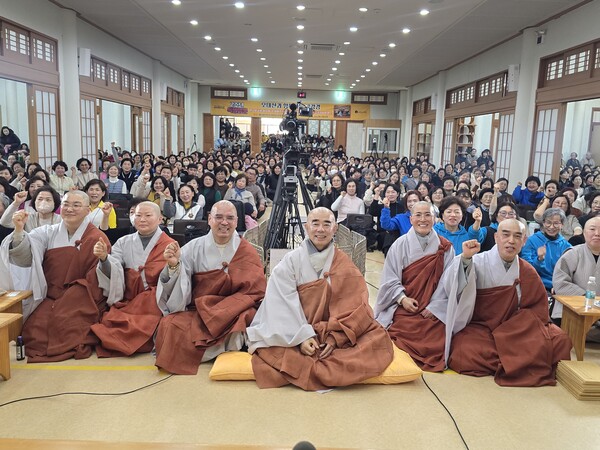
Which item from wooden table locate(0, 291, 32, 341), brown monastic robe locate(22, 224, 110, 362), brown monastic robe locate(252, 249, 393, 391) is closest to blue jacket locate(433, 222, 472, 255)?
brown monastic robe locate(252, 249, 393, 391)

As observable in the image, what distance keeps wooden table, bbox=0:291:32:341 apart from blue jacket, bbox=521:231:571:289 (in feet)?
15.1

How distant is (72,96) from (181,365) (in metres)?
8.70

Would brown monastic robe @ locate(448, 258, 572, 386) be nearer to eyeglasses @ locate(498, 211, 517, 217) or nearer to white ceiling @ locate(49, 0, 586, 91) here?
eyeglasses @ locate(498, 211, 517, 217)

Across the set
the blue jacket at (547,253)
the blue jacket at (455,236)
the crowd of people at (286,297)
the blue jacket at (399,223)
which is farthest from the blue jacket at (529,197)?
the crowd of people at (286,297)

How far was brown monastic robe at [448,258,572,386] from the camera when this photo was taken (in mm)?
3637

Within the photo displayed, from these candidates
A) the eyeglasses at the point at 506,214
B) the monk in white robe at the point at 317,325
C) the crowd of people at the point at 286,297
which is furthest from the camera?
the eyeglasses at the point at 506,214

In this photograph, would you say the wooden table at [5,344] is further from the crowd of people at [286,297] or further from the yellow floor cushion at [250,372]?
the yellow floor cushion at [250,372]

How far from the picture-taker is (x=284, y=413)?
3154 millimetres

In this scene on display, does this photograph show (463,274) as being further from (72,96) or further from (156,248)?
(72,96)

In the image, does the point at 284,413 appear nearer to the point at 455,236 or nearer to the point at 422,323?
the point at 422,323

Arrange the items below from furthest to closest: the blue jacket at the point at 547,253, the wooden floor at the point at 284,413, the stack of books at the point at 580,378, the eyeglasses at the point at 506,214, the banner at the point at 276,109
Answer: the banner at the point at 276,109
the eyeglasses at the point at 506,214
the blue jacket at the point at 547,253
the stack of books at the point at 580,378
the wooden floor at the point at 284,413

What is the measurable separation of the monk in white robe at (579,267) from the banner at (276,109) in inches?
841

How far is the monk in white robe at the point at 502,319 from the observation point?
144 inches

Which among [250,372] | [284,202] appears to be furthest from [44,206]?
[250,372]
